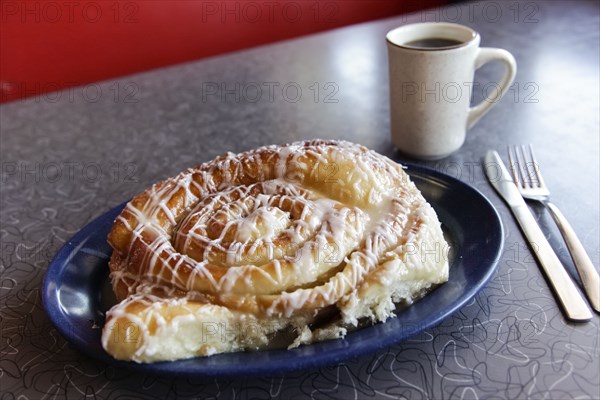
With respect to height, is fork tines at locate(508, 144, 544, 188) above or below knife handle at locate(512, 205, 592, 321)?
below

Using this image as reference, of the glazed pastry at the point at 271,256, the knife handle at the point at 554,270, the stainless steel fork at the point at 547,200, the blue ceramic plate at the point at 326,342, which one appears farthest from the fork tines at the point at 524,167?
the glazed pastry at the point at 271,256

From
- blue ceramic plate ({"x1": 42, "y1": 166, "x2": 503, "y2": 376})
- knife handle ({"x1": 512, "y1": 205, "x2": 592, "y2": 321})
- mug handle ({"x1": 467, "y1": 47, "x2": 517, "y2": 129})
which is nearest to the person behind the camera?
blue ceramic plate ({"x1": 42, "y1": 166, "x2": 503, "y2": 376})

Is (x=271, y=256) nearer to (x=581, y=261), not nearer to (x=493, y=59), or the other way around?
(x=581, y=261)

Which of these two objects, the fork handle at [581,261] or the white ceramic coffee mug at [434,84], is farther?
the white ceramic coffee mug at [434,84]

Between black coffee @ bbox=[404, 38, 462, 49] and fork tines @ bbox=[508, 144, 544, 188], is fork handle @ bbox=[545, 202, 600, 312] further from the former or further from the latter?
black coffee @ bbox=[404, 38, 462, 49]

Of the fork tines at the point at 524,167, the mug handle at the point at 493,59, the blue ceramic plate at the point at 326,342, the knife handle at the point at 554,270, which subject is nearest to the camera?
the blue ceramic plate at the point at 326,342

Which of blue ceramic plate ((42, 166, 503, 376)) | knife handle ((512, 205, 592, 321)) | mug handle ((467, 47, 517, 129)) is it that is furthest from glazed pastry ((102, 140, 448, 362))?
mug handle ((467, 47, 517, 129))

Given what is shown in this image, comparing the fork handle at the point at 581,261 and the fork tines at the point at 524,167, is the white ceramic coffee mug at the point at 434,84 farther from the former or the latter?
the fork handle at the point at 581,261
